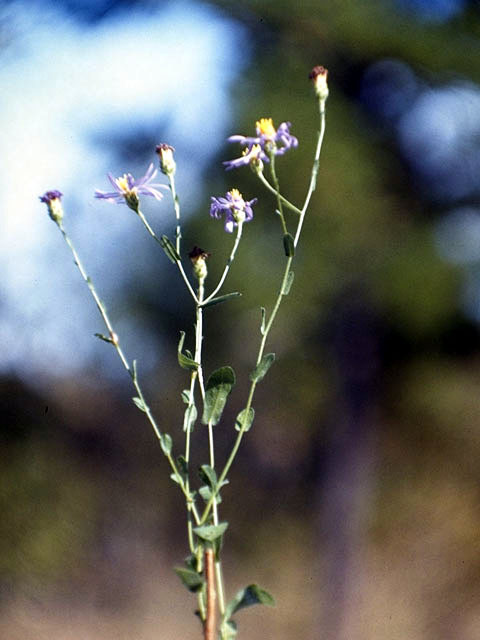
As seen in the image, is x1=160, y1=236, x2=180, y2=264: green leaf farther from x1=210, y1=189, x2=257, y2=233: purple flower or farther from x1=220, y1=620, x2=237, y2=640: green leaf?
x1=220, y1=620, x2=237, y2=640: green leaf

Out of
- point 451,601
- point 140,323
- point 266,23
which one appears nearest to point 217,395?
point 140,323

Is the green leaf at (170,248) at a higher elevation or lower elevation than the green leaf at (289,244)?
lower

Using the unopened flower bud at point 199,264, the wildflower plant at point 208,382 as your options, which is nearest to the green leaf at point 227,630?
the wildflower plant at point 208,382

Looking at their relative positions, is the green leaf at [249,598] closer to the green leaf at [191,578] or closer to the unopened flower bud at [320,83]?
the green leaf at [191,578]

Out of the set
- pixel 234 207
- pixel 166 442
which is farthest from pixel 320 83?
pixel 166 442

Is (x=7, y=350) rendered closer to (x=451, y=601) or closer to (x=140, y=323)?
(x=140, y=323)

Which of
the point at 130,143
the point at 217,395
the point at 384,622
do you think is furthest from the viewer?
the point at 384,622

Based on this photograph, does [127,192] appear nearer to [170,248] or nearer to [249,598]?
[170,248]

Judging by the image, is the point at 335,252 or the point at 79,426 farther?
the point at 79,426
